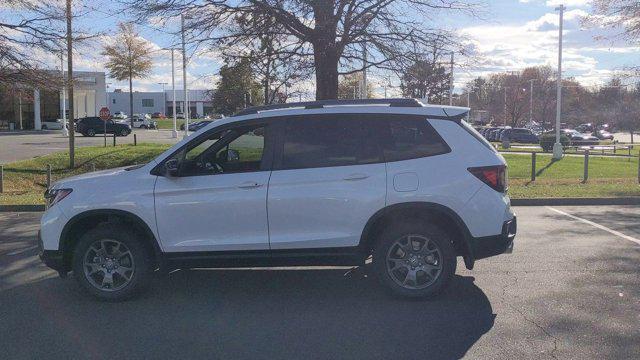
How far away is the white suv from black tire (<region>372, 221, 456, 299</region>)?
11 mm

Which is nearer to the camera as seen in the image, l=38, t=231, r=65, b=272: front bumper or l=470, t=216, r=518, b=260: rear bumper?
l=470, t=216, r=518, b=260: rear bumper

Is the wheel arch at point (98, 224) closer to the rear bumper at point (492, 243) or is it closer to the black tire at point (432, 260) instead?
the black tire at point (432, 260)

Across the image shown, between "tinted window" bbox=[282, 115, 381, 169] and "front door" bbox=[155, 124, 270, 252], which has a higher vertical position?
"tinted window" bbox=[282, 115, 381, 169]

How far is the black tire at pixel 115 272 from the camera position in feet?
18.5

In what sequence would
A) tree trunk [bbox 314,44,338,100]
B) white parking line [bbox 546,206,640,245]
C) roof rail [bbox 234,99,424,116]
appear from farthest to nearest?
tree trunk [bbox 314,44,338,100] → white parking line [bbox 546,206,640,245] → roof rail [bbox 234,99,424,116]

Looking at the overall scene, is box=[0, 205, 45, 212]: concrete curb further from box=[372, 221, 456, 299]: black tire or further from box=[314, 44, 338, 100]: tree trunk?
box=[372, 221, 456, 299]: black tire

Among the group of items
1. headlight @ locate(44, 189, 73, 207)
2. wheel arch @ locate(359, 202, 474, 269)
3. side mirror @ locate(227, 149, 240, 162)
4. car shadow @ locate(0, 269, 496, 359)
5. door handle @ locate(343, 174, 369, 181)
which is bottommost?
car shadow @ locate(0, 269, 496, 359)

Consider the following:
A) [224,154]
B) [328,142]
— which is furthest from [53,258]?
[328,142]

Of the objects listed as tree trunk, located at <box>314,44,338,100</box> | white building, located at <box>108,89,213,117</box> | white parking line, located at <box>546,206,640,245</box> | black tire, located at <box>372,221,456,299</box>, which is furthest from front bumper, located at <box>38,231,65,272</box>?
white building, located at <box>108,89,213,117</box>

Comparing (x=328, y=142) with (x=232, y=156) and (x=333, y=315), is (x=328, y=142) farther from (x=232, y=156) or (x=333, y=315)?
(x=333, y=315)

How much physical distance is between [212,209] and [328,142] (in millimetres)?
1275

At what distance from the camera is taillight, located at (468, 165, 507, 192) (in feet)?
18.1

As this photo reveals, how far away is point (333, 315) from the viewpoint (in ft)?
17.6

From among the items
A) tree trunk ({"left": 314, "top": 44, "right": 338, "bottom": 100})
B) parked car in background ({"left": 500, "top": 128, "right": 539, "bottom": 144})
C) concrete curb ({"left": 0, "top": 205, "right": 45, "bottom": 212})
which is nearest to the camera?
concrete curb ({"left": 0, "top": 205, "right": 45, "bottom": 212})
